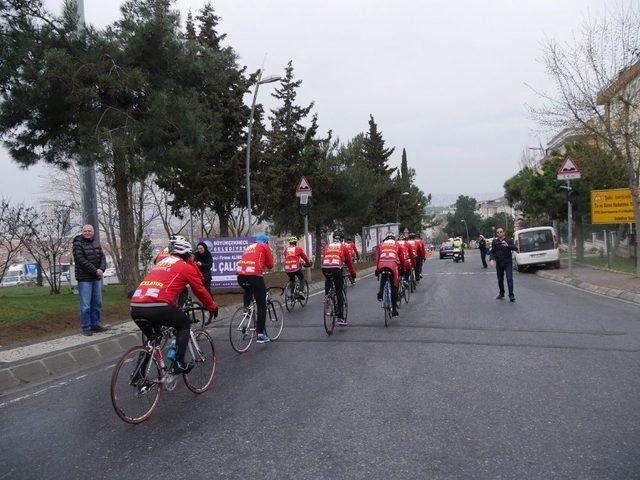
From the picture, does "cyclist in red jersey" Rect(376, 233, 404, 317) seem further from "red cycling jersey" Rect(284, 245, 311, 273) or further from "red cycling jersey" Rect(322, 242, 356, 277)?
"red cycling jersey" Rect(284, 245, 311, 273)

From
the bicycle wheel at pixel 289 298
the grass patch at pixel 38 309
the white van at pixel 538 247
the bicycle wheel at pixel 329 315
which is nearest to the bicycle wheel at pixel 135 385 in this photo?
the bicycle wheel at pixel 329 315

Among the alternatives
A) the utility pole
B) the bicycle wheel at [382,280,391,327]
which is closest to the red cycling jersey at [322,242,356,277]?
the bicycle wheel at [382,280,391,327]

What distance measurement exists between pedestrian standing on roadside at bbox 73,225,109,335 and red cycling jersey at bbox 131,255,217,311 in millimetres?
4502

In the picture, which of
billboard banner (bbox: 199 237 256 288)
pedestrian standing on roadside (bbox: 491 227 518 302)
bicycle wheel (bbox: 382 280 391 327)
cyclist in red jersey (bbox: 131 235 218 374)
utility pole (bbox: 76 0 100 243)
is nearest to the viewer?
cyclist in red jersey (bbox: 131 235 218 374)

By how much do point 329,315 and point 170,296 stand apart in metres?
4.70

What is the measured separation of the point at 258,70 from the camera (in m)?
22.5

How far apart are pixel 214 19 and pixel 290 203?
999 cm

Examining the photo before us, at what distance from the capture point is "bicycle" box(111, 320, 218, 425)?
15.9ft

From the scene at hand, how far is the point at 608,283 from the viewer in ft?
53.7

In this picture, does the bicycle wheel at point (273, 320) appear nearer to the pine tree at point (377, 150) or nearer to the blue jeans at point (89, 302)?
the blue jeans at point (89, 302)

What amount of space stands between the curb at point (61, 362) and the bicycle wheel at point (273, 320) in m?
2.37

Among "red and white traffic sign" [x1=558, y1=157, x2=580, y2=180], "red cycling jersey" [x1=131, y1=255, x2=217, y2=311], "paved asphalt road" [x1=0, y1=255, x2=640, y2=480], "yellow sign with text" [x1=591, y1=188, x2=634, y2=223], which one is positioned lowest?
"paved asphalt road" [x1=0, y1=255, x2=640, y2=480]

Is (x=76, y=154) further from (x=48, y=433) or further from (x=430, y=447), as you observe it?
(x=430, y=447)

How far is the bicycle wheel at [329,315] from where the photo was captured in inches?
366
